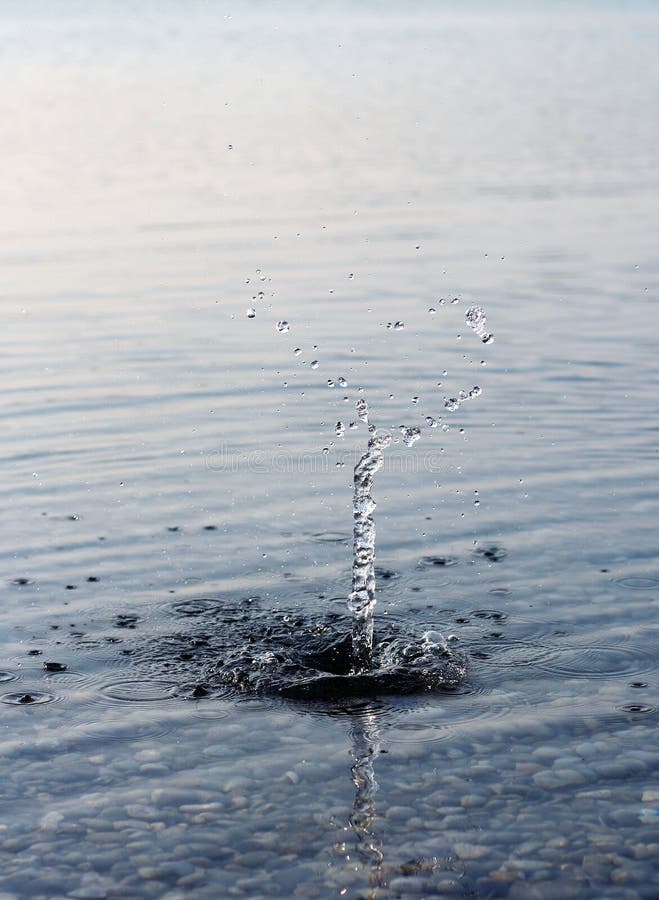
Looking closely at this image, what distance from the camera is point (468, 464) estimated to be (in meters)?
12.3

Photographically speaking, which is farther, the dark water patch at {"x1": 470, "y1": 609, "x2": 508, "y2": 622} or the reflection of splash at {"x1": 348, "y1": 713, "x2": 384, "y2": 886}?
the dark water patch at {"x1": 470, "y1": 609, "x2": 508, "y2": 622}

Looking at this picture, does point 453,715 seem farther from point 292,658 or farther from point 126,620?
point 126,620

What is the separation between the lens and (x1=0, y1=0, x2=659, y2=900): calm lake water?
6.36m

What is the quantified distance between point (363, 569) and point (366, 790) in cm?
240

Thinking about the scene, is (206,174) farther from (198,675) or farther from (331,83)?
(198,675)

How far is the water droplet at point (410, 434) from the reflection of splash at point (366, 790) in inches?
221

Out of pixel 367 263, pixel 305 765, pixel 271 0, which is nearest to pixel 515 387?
pixel 367 263

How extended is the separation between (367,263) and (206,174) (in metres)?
10.4

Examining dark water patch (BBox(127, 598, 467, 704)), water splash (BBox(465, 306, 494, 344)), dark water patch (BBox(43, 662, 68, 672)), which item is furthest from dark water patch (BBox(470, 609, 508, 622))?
water splash (BBox(465, 306, 494, 344))

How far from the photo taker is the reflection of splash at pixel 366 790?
6.13m

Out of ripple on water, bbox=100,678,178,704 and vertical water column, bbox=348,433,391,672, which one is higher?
vertical water column, bbox=348,433,391,672

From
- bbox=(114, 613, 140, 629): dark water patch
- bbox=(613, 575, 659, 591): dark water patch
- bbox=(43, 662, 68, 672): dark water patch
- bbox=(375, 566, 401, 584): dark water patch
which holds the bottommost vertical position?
bbox=(43, 662, 68, 672): dark water patch

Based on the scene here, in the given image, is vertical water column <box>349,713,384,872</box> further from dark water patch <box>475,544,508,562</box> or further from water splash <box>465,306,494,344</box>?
water splash <box>465,306,494,344</box>

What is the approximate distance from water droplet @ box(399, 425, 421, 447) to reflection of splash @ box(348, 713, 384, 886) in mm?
5615
